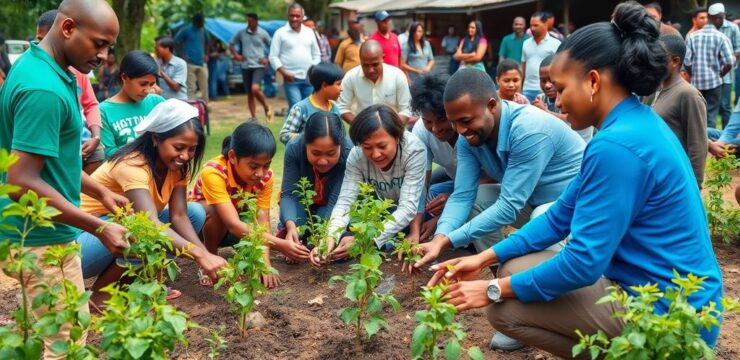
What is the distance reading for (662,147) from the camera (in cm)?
259

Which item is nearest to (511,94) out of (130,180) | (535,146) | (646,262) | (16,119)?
(535,146)

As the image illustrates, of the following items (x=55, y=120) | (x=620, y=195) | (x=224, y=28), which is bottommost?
(x=224, y=28)

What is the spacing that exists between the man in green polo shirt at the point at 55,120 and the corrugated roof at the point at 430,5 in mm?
14578

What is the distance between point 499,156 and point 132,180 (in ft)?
6.38

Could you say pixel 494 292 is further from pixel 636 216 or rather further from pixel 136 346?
pixel 136 346

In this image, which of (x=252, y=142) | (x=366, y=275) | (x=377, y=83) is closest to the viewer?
(x=366, y=275)

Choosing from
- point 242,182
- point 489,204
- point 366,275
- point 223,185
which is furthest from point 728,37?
point 366,275

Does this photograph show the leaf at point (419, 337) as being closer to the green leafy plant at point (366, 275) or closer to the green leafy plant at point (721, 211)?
Result: the green leafy plant at point (366, 275)

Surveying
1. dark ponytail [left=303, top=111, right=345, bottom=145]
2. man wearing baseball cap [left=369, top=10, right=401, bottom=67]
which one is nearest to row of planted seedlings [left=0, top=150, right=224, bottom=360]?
dark ponytail [left=303, top=111, right=345, bottom=145]

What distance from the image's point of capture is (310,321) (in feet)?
13.4

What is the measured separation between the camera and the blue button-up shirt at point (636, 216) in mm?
2570

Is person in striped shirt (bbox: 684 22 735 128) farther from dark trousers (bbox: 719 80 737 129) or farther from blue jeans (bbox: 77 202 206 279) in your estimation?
blue jeans (bbox: 77 202 206 279)

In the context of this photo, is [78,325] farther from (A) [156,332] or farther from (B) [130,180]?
(B) [130,180]

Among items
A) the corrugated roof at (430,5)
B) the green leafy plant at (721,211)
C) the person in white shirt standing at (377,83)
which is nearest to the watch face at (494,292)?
the green leafy plant at (721,211)
